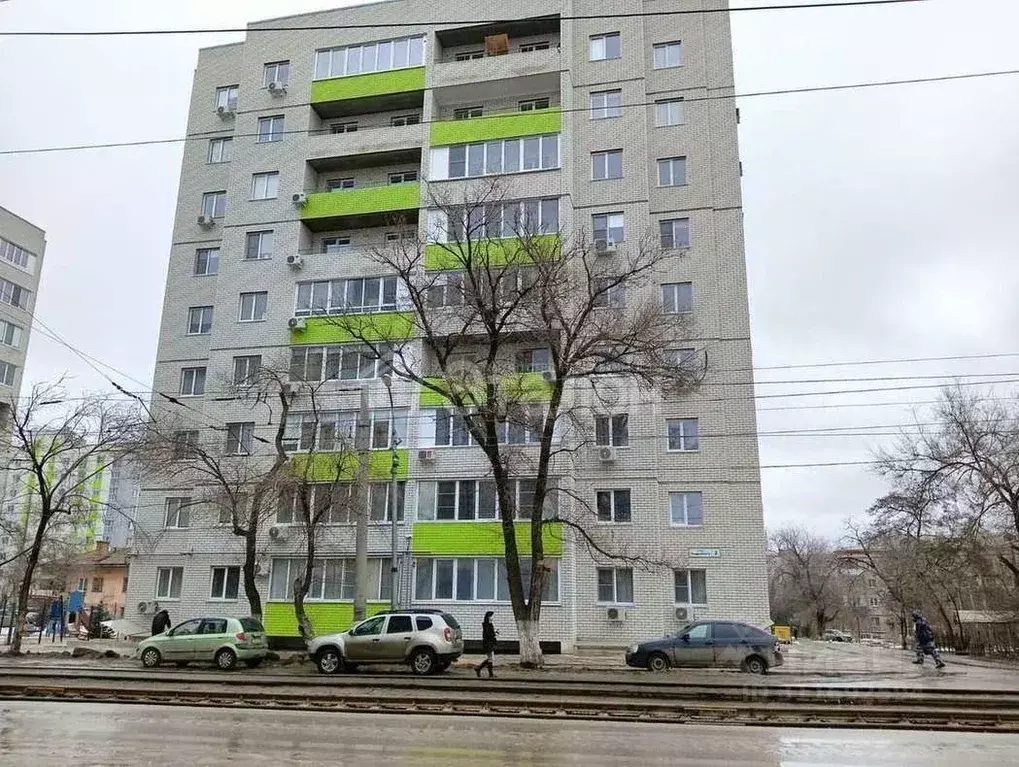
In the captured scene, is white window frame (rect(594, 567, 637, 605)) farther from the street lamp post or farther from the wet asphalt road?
the wet asphalt road

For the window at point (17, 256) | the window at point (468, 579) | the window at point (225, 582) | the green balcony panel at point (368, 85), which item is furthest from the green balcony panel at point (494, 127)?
the window at point (17, 256)

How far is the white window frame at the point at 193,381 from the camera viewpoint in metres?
35.5

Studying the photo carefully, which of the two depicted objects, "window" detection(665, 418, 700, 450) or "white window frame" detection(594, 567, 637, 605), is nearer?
"white window frame" detection(594, 567, 637, 605)

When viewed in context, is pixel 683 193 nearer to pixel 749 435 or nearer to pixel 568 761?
pixel 749 435

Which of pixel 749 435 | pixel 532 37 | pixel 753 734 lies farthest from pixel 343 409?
pixel 753 734

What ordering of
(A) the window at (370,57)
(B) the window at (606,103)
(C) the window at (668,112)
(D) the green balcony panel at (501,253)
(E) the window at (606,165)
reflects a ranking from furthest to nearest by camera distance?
(A) the window at (370,57), (C) the window at (668,112), (B) the window at (606,103), (E) the window at (606,165), (D) the green balcony panel at (501,253)

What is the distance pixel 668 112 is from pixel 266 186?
19.0 meters

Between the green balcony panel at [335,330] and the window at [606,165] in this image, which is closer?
the green balcony panel at [335,330]

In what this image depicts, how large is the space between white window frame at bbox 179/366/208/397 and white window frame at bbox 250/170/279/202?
8511mm

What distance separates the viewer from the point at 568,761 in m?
8.59

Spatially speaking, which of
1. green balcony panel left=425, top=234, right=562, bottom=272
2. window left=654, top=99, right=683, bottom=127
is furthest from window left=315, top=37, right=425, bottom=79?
window left=654, top=99, right=683, bottom=127

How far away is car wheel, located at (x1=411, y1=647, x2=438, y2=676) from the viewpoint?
19.4m

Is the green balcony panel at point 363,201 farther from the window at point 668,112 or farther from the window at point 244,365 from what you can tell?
the window at point 668,112

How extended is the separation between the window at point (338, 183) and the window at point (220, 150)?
5.79 metres
